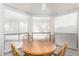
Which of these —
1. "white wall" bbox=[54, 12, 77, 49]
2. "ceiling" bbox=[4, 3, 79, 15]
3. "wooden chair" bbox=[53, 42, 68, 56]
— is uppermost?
"ceiling" bbox=[4, 3, 79, 15]

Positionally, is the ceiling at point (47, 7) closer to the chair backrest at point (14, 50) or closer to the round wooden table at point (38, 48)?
the round wooden table at point (38, 48)

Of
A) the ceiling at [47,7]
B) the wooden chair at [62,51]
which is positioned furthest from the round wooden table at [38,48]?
the ceiling at [47,7]

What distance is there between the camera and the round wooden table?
61.5 inches

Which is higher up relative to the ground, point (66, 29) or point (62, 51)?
point (66, 29)

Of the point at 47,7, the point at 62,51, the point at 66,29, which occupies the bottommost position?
the point at 62,51

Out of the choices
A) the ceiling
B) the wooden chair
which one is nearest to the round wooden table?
the wooden chair

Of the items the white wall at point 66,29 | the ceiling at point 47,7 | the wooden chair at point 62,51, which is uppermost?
the ceiling at point 47,7

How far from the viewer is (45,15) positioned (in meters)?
1.58

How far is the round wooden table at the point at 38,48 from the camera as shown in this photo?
1.56m

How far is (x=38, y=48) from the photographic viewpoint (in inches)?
61.7

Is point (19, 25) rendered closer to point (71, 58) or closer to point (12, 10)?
point (12, 10)

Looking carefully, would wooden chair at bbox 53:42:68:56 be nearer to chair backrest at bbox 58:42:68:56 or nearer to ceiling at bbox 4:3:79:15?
chair backrest at bbox 58:42:68:56

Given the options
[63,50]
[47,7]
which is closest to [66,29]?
[63,50]

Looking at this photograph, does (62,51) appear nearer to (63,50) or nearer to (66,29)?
(63,50)
